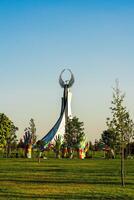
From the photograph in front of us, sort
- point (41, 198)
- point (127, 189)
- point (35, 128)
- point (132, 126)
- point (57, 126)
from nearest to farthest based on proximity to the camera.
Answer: point (41, 198)
point (127, 189)
point (132, 126)
point (35, 128)
point (57, 126)

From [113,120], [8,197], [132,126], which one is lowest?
[8,197]

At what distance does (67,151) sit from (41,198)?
4087 inches

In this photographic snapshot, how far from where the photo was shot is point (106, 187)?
112ft

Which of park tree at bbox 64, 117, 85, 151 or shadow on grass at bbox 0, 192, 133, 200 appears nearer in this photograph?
shadow on grass at bbox 0, 192, 133, 200

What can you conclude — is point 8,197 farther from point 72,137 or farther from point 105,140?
point 105,140

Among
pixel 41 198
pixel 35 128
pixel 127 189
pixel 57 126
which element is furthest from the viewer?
pixel 57 126

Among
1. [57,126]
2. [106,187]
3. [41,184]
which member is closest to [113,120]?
[106,187]

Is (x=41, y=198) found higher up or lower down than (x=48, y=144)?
lower down

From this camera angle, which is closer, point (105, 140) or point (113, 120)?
point (113, 120)

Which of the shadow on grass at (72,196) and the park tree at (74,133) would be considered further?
the park tree at (74,133)

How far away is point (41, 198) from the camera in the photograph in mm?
27469

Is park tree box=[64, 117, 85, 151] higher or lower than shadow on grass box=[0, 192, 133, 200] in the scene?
higher

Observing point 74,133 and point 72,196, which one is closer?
point 72,196

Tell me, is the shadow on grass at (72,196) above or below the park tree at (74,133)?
below
